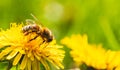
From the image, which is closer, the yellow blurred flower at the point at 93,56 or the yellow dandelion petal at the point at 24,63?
the yellow dandelion petal at the point at 24,63

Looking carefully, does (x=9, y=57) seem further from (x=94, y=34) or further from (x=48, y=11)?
(x=48, y=11)

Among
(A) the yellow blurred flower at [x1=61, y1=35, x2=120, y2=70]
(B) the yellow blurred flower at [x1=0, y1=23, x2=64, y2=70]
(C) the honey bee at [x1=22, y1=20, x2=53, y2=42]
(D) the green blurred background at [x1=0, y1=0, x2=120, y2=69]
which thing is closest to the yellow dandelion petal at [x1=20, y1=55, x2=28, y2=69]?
(B) the yellow blurred flower at [x1=0, y1=23, x2=64, y2=70]

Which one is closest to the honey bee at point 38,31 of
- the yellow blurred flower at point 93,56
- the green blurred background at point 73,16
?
the yellow blurred flower at point 93,56

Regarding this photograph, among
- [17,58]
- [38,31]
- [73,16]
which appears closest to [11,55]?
[17,58]

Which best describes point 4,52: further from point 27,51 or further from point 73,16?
point 73,16

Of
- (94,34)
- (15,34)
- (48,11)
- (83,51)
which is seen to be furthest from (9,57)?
(48,11)

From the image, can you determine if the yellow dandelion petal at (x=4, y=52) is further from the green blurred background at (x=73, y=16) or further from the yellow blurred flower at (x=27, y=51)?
the green blurred background at (x=73, y=16)
